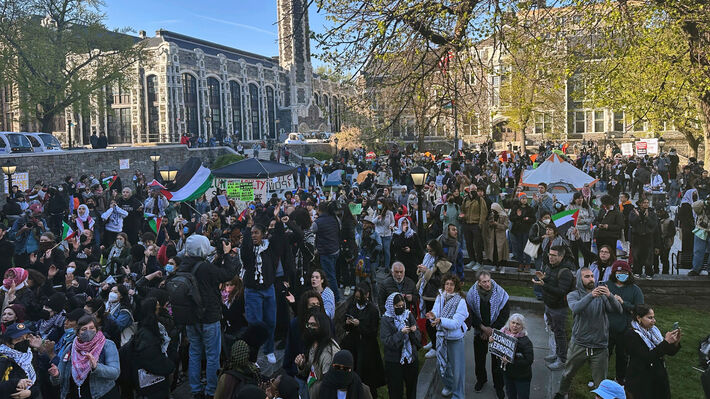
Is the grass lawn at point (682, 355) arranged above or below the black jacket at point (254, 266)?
below

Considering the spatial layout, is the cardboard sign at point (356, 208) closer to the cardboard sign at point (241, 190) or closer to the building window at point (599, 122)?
the cardboard sign at point (241, 190)

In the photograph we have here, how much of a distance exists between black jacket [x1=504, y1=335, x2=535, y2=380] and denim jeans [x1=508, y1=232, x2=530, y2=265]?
5.70 meters

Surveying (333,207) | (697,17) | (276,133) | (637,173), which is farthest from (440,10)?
(276,133)

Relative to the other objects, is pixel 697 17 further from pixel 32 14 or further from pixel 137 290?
pixel 32 14

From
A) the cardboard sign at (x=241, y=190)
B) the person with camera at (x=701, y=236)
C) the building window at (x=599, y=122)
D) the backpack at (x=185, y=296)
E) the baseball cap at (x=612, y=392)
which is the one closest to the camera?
the baseball cap at (x=612, y=392)

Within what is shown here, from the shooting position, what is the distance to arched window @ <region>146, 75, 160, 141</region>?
49866mm

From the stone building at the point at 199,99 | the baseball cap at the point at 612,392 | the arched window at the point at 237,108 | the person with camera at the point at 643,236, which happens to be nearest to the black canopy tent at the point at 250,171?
the person with camera at the point at 643,236

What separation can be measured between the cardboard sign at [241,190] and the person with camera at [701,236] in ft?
31.2

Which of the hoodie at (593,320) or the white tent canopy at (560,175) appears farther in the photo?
the white tent canopy at (560,175)

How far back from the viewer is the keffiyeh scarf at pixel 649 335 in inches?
207

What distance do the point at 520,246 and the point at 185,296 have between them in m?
7.36

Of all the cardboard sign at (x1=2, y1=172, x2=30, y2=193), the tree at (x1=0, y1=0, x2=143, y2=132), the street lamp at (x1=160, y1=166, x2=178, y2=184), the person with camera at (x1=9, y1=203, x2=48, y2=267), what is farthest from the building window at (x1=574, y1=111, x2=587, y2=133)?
the person with camera at (x1=9, y1=203, x2=48, y2=267)

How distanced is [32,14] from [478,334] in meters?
34.3

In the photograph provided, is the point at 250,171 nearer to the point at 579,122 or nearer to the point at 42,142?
the point at 42,142
